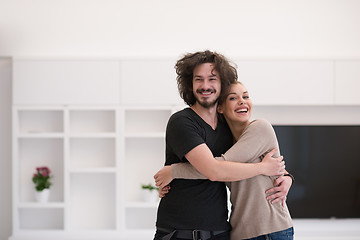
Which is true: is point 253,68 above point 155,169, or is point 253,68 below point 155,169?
above

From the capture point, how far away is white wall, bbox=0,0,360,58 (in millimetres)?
4168

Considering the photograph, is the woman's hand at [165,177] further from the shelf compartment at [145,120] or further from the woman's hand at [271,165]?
the shelf compartment at [145,120]

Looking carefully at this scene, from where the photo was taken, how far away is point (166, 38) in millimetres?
4199

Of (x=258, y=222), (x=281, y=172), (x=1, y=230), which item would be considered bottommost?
(x=1, y=230)

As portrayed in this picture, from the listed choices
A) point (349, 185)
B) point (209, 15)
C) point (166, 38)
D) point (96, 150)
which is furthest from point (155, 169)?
point (349, 185)

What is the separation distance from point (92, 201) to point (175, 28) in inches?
72.3

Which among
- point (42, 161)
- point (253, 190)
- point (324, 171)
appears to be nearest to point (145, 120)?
point (42, 161)

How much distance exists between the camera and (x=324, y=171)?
4164 mm

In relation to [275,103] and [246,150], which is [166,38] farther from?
[246,150]

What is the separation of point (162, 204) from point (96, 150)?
7.36 feet

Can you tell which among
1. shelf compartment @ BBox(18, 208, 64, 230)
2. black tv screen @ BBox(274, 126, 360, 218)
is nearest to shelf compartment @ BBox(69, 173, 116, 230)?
shelf compartment @ BBox(18, 208, 64, 230)

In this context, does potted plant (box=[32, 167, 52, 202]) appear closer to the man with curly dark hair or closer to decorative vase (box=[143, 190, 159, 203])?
decorative vase (box=[143, 190, 159, 203])

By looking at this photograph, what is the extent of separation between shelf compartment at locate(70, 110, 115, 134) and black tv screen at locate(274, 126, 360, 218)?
1.59 meters

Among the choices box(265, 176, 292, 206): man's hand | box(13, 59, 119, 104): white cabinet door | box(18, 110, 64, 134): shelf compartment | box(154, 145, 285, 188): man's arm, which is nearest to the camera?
box(154, 145, 285, 188): man's arm
